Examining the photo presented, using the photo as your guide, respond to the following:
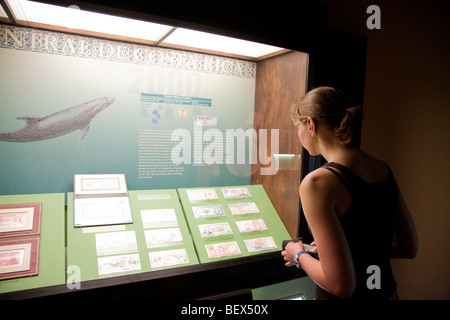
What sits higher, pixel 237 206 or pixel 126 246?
pixel 237 206

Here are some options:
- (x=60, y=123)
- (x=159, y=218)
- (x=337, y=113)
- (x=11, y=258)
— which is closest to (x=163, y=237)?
(x=159, y=218)

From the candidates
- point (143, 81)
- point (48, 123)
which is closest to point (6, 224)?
point (48, 123)

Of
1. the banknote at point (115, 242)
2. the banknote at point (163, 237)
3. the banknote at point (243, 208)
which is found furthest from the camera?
Answer: the banknote at point (243, 208)

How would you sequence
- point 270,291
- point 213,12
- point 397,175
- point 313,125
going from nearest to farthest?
1. point 313,125
2. point 213,12
3. point 270,291
4. point 397,175

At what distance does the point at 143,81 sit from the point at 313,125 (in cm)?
116

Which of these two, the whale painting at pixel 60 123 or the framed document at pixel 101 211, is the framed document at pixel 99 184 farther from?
the whale painting at pixel 60 123

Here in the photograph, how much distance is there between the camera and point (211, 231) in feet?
6.03

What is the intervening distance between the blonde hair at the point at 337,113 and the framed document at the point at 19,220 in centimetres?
142

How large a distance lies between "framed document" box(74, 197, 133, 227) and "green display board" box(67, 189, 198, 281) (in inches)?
1.1

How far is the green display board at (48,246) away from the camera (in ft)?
4.26

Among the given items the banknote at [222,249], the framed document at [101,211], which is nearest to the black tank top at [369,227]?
the banknote at [222,249]

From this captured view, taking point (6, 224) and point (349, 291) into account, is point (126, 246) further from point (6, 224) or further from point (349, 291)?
point (349, 291)

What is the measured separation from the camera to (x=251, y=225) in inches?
77.9

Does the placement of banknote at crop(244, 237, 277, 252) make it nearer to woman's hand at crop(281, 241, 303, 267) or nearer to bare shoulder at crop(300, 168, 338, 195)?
woman's hand at crop(281, 241, 303, 267)
